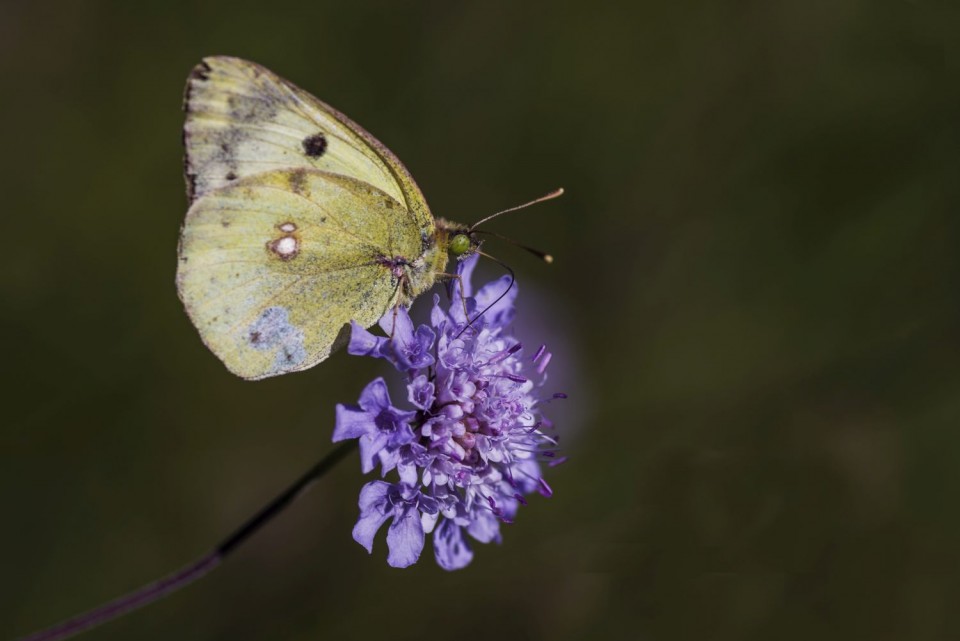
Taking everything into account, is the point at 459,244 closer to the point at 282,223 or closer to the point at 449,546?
the point at 282,223

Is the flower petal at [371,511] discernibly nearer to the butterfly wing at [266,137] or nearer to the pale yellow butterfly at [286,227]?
the pale yellow butterfly at [286,227]

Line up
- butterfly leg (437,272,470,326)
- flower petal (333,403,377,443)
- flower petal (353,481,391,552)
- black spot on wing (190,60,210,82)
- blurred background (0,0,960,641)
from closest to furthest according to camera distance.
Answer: flower petal (333,403,377,443)
flower petal (353,481,391,552)
black spot on wing (190,60,210,82)
butterfly leg (437,272,470,326)
blurred background (0,0,960,641)

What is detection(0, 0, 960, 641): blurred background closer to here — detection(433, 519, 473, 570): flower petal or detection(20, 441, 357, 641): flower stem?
detection(433, 519, 473, 570): flower petal

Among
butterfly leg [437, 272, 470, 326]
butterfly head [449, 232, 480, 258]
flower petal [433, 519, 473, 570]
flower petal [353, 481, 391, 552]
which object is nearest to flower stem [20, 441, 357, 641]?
flower petal [353, 481, 391, 552]

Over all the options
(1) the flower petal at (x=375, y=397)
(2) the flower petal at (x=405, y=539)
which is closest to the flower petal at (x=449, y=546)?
(2) the flower petal at (x=405, y=539)

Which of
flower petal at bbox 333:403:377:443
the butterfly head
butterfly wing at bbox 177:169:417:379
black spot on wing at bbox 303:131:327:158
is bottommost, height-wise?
flower petal at bbox 333:403:377:443

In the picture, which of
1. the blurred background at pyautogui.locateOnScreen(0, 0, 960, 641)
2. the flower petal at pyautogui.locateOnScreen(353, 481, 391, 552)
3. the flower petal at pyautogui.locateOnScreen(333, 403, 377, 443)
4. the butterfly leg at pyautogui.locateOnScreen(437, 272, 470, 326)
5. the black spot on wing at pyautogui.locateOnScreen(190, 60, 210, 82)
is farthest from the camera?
the blurred background at pyautogui.locateOnScreen(0, 0, 960, 641)

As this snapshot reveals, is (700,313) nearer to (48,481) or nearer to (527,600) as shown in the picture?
(527,600)
